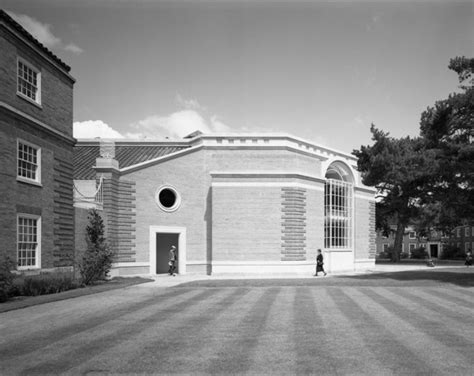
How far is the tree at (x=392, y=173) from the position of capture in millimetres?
43625

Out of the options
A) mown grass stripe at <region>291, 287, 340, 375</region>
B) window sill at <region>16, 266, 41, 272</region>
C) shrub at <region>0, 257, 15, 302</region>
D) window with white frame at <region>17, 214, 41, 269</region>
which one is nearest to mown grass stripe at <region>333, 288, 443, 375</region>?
mown grass stripe at <region>291, 287, 340, 375</region>

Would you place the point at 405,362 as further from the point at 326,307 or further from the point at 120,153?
the point at 120,153

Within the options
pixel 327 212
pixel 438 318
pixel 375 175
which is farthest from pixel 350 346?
pixel 375 175

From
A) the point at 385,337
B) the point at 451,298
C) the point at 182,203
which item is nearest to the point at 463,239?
the point at 182,203

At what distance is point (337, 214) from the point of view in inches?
1329

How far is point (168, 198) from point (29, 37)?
1427cm

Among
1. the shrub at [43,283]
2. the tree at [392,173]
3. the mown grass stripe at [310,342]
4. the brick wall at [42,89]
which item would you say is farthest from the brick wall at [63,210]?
the tree at [392,173]

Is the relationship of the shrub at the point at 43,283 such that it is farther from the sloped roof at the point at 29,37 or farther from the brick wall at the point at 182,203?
the brick wall at the point at 182,203

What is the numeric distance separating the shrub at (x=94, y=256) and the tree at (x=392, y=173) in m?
25.1

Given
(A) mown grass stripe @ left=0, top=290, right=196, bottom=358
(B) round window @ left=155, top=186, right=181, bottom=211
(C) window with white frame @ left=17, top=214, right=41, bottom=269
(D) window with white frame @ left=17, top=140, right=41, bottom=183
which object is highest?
(D) window with white frame @ left=17, top=140, right=41, bottom=183

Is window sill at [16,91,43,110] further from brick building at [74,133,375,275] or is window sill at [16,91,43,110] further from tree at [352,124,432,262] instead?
tree at [352,124,432,262]

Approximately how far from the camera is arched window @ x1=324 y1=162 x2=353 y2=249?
32875 mm

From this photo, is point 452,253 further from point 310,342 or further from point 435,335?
point 310,342

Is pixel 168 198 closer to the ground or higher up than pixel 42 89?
closer to the ground
